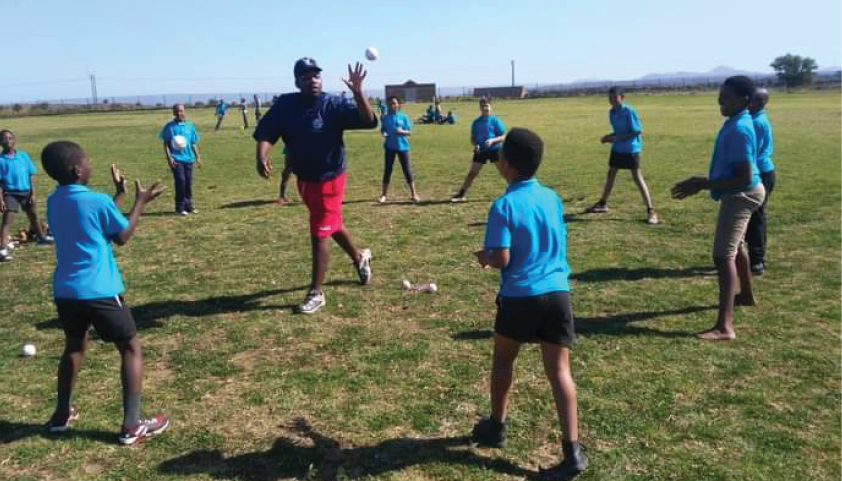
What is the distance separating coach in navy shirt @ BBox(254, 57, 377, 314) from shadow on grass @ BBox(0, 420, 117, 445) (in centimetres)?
240

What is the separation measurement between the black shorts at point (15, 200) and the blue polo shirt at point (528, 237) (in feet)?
26.0

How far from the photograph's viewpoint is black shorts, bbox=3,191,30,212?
855cm

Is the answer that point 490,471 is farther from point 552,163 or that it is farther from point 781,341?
point 552,163

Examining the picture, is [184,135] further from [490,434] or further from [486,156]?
[490,434]

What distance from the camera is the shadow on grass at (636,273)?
7.02 meters

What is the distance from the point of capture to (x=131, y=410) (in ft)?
12.7

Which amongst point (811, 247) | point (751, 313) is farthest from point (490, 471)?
point (811, 247)

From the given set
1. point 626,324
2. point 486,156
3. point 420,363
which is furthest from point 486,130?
point 420,363

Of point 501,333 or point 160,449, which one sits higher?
point 501,333

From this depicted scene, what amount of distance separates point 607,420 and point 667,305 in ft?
8.10

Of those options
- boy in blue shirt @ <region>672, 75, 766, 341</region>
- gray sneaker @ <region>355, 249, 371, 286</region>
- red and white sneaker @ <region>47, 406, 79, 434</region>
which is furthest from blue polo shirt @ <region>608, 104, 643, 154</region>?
A: red and white sneaker @ <region>47, 406, 79, 434</region>

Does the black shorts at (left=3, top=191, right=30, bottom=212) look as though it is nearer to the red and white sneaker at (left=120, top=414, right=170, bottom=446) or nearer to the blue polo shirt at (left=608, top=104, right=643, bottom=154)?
the red and white sneaker at (left=120, top=414, right=170, bottom=446)

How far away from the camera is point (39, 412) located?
14.2 ft

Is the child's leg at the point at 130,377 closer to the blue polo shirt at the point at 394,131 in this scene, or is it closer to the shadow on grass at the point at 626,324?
the shadow on grass at the point at 626,324
